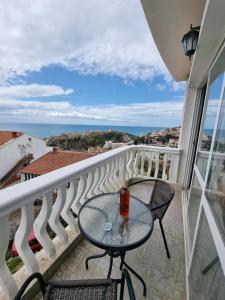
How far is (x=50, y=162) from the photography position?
994 centimetres

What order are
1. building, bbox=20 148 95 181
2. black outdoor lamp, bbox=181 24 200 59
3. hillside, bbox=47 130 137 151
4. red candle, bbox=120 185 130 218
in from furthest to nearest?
building, bbox=20 148 95 181 → hillside, bbox=47 130 137 151 → black outdoor lamp, bbox=181 24 200 59 → red candle, bbox=120 185 130 218

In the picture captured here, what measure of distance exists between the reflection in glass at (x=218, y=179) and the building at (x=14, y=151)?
12.8m

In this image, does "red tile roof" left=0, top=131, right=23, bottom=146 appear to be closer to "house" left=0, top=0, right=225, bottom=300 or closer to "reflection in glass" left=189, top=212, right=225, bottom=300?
"house" left=0, top=0, right=225, bottom=300

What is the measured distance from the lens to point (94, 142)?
22.5ft

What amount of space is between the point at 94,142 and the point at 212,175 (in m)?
5.77

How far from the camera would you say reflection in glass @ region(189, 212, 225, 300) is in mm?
901

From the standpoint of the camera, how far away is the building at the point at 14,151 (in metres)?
11.5

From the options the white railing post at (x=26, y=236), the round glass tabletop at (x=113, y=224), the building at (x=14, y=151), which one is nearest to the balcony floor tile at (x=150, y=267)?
the white railing post at (x=26, y=236)

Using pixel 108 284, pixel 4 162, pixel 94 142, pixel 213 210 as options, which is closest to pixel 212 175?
pixel 213 210

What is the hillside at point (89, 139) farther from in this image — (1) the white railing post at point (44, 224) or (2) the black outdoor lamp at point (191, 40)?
(1) the white railing post at point (44, 224)

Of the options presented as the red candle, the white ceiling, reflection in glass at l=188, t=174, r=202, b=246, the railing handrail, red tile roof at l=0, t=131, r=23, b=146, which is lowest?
red tile roof at l=0, t=131, r=23, b=146

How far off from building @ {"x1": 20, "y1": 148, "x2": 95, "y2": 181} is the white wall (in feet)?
8.05

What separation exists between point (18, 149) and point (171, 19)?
1379cm

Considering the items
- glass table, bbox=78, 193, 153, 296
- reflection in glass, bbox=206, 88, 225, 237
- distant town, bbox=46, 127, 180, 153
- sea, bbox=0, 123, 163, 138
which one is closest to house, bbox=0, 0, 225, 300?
reflection in glass, bbox=206, 88, 225, 237
